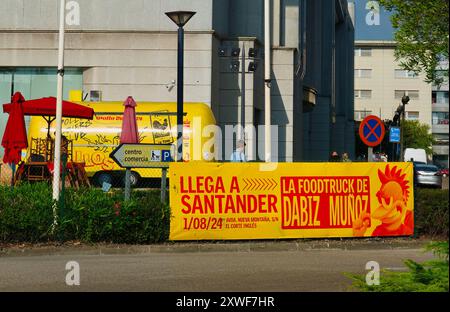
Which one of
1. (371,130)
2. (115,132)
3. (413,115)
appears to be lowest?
(371,130)

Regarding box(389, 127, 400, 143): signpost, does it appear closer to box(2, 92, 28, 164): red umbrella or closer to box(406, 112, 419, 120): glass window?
box(2, 92, 28, 164): red umbrella

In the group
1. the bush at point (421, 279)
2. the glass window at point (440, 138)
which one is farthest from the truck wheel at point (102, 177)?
the glass window at point (440, 138)

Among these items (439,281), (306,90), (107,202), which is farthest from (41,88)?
(439,281)

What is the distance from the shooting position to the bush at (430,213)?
1573 centimetres

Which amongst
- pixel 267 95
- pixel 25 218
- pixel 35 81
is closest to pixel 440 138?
pixel 35 81

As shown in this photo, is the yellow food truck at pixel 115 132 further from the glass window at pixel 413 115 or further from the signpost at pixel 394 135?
the glass window at pixel 413 115

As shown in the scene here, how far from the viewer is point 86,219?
48.2ft

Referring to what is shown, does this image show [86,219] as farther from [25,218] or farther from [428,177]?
[428,177]

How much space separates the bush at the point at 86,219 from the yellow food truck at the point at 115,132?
12.6 m

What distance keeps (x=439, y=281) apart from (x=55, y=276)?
240 inches

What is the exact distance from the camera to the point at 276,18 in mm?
39469

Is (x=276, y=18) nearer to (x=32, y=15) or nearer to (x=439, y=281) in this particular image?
(x=32, y=15)

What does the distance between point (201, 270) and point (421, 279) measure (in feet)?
17.5
